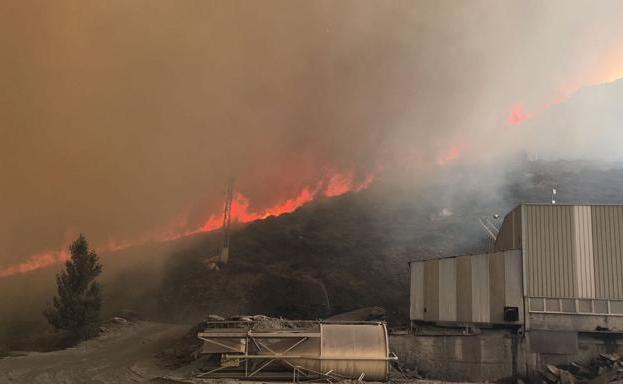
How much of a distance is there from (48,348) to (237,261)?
31821mm

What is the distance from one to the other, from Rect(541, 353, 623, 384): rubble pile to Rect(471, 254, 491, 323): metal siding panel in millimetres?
4906

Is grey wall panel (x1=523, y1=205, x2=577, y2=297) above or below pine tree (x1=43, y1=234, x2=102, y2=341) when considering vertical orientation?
above

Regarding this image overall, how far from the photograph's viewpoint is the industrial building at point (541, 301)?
31.3m

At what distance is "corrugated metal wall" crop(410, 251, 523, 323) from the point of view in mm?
33281

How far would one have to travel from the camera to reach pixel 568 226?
108ft

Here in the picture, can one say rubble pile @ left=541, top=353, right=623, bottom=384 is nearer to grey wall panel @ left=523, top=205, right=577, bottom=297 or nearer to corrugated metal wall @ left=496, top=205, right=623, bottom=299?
corrugated metal wall @ left=496, top=205, right=623, bottom=299

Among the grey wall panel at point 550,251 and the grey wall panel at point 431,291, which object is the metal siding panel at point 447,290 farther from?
the grey wall panel at point 550,251

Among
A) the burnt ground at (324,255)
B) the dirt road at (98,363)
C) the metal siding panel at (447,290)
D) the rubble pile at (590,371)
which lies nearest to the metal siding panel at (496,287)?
the metal siding panel at (447,290)

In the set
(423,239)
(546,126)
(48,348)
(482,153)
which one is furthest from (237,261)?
(546,126)

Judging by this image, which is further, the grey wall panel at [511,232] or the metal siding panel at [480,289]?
the grey wall panel at [511,232]

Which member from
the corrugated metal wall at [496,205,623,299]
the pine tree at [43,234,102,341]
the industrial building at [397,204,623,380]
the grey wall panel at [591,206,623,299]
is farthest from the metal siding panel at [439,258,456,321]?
the pine tree at [43,234,102,341]

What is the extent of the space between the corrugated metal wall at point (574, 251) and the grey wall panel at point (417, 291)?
352 inches

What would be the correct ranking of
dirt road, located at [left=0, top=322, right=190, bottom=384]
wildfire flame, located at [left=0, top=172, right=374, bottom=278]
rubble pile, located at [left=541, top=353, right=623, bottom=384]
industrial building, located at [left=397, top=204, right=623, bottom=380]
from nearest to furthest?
rubble pile, located at [left=541, top=353, right=623, bottom=384] → dirt road, located at [left=0, top=322, right=190, bottom=384] → industrial building, located at [left=397, top=204, right=623, bottom=380] → wildfire flame, located at [left=0, top=172, right=374, bottom=278]

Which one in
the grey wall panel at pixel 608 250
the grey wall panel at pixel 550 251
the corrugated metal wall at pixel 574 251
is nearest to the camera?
the grey wall panel at pixel 608 250
